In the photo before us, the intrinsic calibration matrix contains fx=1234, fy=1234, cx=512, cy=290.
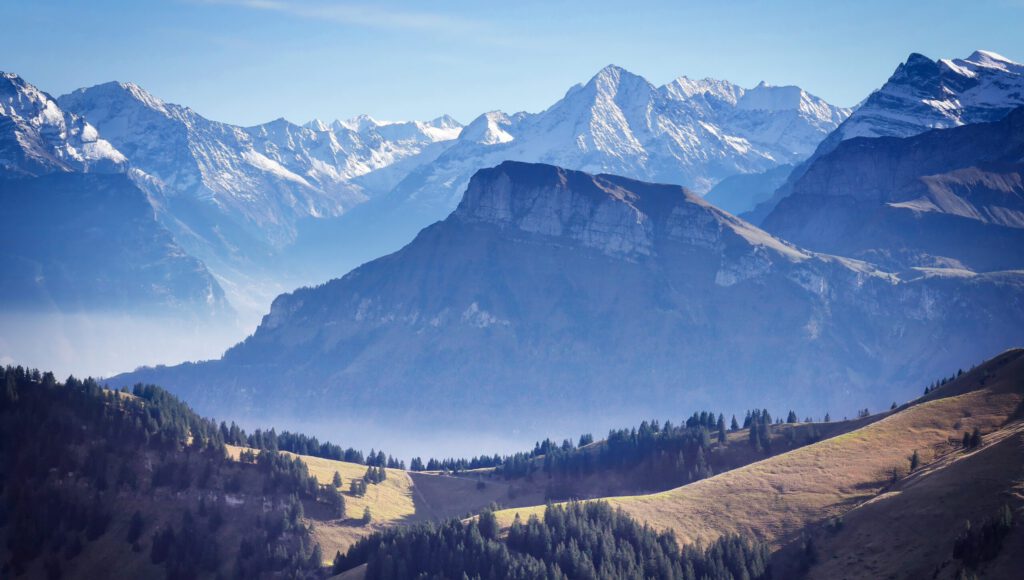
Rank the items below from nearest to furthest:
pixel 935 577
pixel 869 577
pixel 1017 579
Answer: pixel 1017 579
pixel 935 577
pixel 869 577

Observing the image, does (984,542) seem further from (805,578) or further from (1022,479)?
(805,578)

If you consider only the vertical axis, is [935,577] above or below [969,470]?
below

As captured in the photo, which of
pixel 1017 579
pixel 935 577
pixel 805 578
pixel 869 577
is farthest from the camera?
pixel 805 578

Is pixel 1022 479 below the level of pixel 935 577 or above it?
above

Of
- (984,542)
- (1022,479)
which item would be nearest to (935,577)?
(984,542)

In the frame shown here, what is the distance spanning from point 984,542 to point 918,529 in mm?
18242

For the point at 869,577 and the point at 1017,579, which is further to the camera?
the point at 869,577

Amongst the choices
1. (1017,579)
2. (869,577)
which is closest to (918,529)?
(869,577)

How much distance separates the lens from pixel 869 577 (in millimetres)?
185125

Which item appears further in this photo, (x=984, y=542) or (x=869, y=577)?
(x=869, y=577)

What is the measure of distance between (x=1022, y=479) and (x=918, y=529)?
16939 mm

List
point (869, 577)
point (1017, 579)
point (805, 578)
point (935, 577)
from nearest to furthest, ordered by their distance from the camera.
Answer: point (1017, 579) → point (935, 577) → point (869, 577) → point (805, 578)

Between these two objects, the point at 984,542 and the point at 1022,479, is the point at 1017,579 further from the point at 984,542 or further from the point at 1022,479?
the point at 1022,479

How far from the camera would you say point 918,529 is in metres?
188
